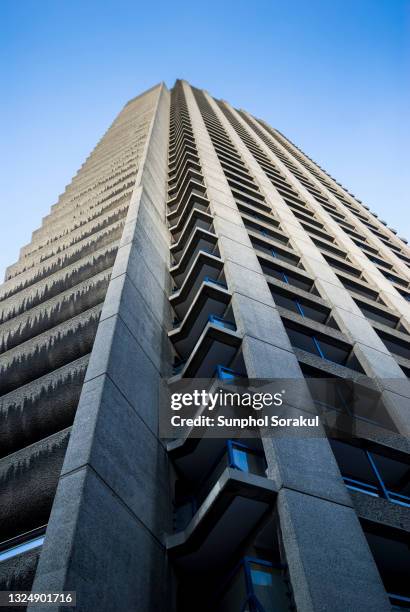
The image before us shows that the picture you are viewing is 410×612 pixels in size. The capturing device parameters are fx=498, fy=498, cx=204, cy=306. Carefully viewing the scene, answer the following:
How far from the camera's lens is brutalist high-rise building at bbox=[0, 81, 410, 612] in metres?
6.65

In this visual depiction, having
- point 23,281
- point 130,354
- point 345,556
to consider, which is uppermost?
point 23,281

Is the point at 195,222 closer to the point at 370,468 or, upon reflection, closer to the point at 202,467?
the point at 202,467

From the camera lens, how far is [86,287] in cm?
1405

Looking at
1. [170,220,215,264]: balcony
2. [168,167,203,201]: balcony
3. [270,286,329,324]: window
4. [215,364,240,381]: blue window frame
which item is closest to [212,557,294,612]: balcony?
[215,364,240,381]: blue window frame

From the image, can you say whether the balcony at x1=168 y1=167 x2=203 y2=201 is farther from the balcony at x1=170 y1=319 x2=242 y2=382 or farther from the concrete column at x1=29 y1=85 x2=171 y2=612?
the balcony at x1=170 y1=319 x2=242 y2=382

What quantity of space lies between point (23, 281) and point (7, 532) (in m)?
11.1

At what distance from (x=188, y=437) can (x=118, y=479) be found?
2.23 meters

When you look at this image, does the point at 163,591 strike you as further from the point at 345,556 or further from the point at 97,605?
the point at 345,556

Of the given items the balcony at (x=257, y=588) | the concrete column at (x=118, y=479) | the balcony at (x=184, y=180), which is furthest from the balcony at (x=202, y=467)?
the balcony at (x=184, y=180)

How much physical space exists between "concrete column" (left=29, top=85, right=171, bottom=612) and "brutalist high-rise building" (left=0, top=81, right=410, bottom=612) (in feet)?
0.11

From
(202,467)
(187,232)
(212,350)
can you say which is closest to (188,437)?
(202,467)

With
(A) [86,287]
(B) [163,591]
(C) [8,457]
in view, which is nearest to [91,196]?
(A) [86,287]

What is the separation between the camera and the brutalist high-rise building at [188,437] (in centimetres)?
Answer: 665

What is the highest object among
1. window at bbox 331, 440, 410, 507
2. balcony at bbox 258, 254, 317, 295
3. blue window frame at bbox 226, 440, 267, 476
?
balcony at bbox 258, 254, 317, 295
